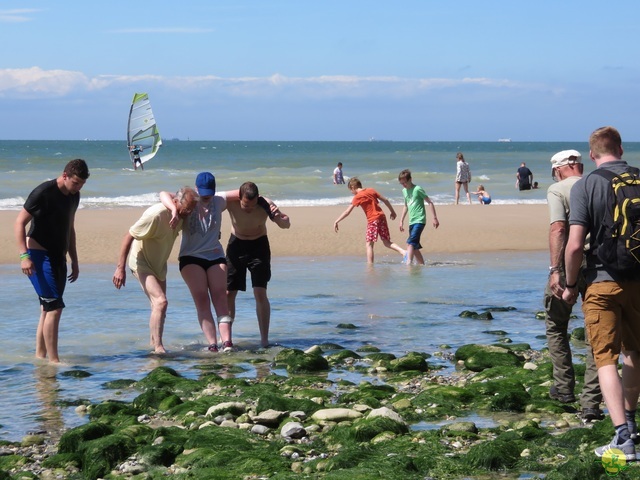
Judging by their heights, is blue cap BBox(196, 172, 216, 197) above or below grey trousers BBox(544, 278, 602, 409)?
above

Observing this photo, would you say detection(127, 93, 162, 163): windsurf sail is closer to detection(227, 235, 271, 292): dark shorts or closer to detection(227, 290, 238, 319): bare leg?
detection(227, 290, 238, 319): bare leg

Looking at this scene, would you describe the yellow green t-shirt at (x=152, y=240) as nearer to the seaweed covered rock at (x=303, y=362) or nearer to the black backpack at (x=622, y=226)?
the seaweed covered rock at (x=303, y=362)

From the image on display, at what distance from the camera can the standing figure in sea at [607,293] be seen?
531 centimetres

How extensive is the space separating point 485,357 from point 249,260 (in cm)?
244

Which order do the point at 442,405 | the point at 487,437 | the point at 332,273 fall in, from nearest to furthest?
the point at 487,437
the point at 442,405
the point at 332,273

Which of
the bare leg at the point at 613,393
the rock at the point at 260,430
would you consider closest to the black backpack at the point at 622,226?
the bare leg at the point at 613,393

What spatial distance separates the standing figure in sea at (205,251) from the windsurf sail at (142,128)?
21142 millimetres

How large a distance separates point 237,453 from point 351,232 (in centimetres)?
1561

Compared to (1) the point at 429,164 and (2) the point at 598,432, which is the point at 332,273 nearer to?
(2) the point at 598,432

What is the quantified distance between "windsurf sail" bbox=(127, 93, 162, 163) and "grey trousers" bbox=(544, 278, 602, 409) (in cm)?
2413

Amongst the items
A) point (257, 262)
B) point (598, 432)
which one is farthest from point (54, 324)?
point (598, 432)

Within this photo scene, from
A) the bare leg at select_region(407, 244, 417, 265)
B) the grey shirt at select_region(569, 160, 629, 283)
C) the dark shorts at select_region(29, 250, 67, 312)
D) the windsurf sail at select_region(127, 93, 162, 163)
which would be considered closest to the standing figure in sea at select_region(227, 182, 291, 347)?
the dark shorts at select_region(29, 250, 67, 312)

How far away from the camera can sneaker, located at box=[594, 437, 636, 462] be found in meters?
5.19

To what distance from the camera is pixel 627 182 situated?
526 centimetres
